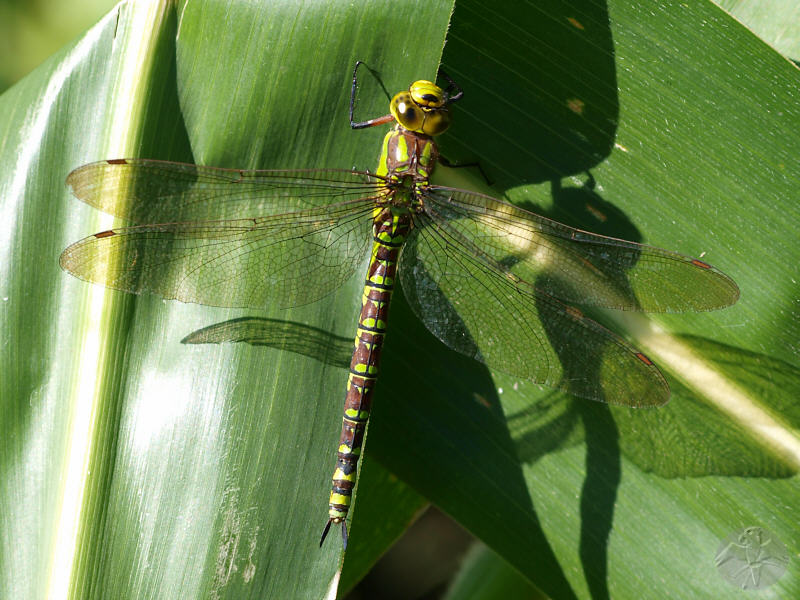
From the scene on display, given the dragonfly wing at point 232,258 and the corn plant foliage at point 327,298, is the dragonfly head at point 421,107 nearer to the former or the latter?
the corn plant foliage at point 327,298

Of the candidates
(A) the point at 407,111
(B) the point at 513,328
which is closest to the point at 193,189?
(A) the point at 407,111

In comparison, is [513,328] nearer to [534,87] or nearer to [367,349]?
[367,349]

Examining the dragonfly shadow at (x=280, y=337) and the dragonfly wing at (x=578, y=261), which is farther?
the dragonfly shadow at (x=280, y=337)

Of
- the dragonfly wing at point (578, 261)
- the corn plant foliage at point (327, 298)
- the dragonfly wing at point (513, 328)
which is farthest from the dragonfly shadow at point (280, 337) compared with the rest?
the dragonfly wing at point (578, 261)

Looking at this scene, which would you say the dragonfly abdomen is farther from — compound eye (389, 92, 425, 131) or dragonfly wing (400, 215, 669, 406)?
compound eye (389, 92, 425, 131)

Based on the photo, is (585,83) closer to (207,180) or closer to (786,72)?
(786,72)

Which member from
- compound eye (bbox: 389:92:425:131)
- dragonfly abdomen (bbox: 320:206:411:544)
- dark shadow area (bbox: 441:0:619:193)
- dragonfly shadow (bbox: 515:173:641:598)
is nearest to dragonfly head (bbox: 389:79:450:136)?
compound eye (bbox: 389:92:425:131)
